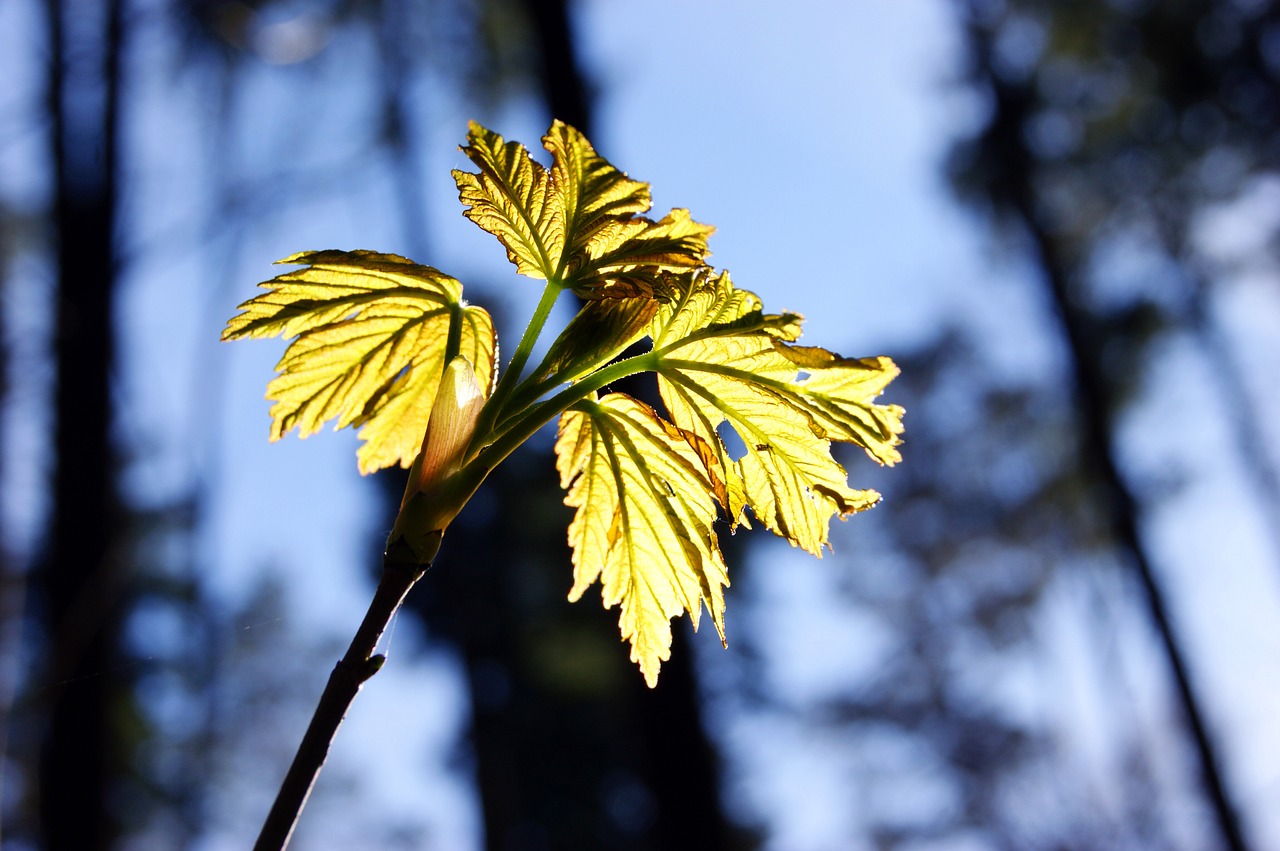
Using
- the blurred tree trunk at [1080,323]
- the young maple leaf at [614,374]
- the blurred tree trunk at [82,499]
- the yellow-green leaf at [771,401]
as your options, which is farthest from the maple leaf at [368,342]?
the blurred tree trunk at [1080,323]

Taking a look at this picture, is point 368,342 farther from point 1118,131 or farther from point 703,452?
point 1118,131

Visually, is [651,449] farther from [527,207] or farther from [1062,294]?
[1062,294]

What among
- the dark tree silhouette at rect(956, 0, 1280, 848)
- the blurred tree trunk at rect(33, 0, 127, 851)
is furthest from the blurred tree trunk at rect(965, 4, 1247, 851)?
the blurred tree trunk at rect(33, 0, 127, 851)

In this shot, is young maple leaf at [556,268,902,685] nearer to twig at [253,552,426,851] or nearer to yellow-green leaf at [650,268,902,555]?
yellow-green leaf at [650,268,902,555]

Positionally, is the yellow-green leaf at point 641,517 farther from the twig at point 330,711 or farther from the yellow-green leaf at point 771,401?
the twig at point 330,711

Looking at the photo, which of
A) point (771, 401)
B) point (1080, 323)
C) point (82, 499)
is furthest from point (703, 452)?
point (1080, 323)

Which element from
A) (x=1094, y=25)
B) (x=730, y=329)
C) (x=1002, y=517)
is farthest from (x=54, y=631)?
(x=1002, y=517)
